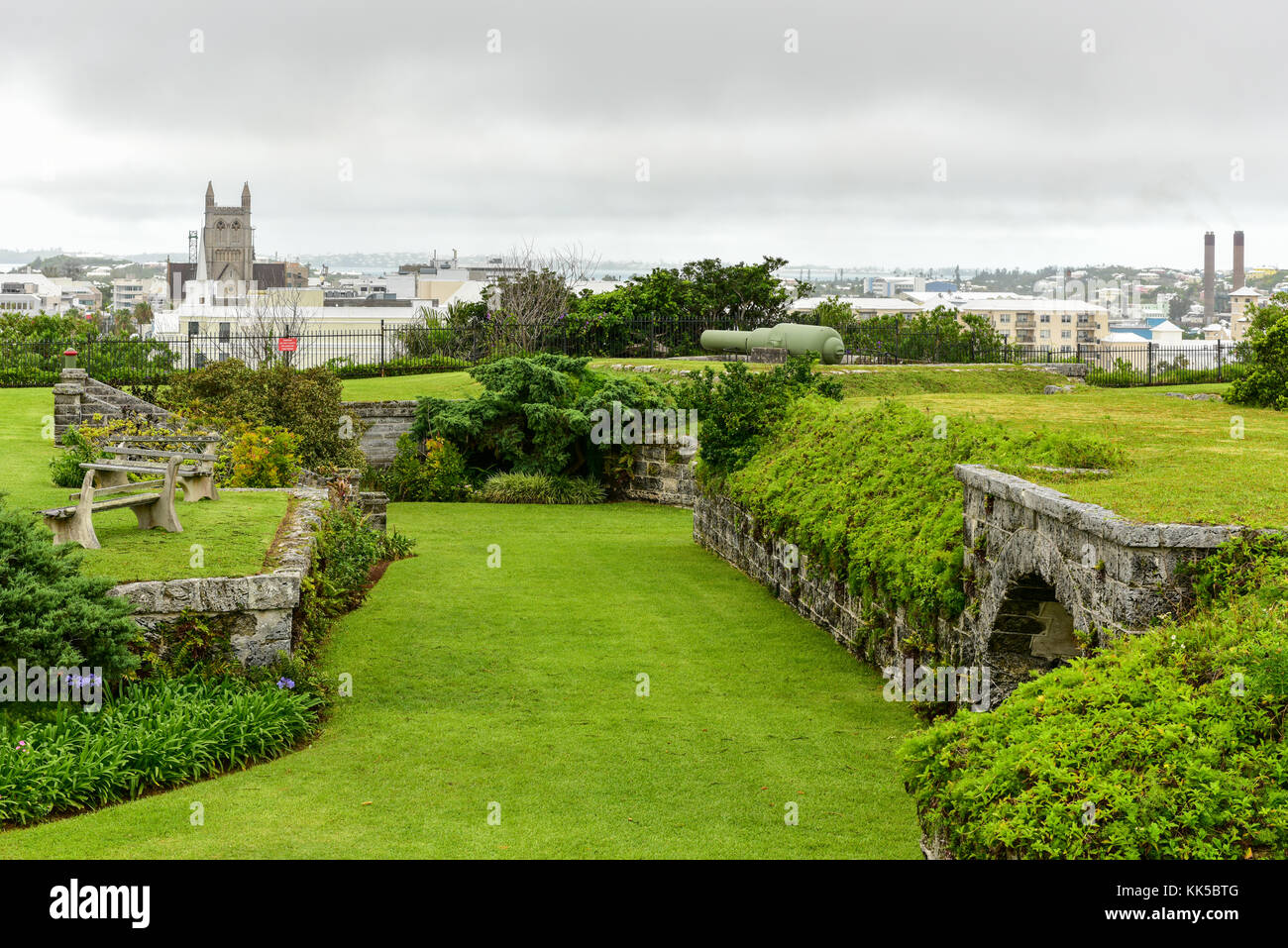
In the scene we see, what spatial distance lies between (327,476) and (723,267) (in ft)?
84.9

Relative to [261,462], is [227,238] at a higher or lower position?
higher

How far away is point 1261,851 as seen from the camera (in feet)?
15.9

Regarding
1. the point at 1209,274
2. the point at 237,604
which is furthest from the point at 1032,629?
the point at 1209,274

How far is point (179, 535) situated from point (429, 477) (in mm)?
12751

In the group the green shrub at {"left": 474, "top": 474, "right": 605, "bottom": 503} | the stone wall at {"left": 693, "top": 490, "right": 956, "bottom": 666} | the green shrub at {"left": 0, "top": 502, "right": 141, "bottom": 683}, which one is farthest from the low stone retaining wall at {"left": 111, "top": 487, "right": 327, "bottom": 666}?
the green shrub at {"left": 474, "top": 474, "right": 605, "bottom": 503}

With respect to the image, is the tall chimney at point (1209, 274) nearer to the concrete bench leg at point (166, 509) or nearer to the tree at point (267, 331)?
the tree at point (267, 331)

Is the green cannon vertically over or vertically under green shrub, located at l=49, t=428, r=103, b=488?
over

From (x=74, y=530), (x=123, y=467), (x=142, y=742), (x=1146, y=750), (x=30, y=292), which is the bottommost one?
(x=142, y=742)

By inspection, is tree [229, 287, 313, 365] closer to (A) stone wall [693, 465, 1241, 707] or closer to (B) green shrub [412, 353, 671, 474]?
(B) green shrub [412, 353, 671, 474]

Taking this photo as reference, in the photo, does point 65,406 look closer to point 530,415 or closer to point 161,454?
point 530,415

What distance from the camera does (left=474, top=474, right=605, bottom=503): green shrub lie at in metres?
23.8

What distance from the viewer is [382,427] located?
26000 mm

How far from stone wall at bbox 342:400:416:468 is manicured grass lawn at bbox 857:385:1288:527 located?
→ 12.6 m
